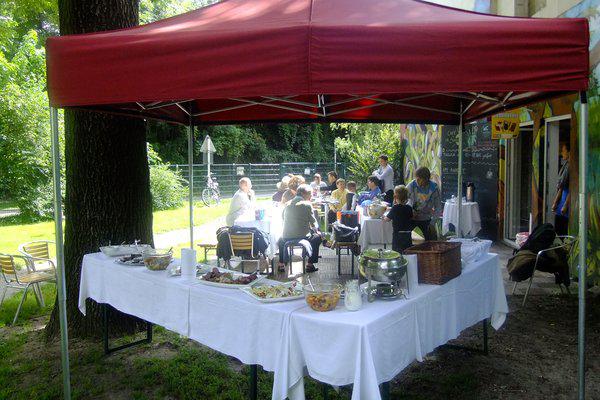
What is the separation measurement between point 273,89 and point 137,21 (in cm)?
296

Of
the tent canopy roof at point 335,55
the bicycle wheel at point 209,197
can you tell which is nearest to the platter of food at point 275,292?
the tent canopy roof at point 335,55

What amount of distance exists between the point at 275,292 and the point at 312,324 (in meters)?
0.44

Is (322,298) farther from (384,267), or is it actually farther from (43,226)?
(43,226)

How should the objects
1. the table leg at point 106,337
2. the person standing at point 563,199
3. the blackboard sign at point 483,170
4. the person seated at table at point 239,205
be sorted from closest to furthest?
the table leg at point 106,337 → the person standing at point 563,199 → the person seated at table at point 239,205 → the blackboard sign at point 483,170

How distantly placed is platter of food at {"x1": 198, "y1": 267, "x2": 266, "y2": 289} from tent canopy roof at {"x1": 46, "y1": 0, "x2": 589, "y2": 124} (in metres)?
1.19

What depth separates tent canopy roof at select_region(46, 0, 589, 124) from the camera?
2.46 metres

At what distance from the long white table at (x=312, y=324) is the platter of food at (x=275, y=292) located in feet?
0.12

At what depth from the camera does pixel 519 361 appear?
421cm

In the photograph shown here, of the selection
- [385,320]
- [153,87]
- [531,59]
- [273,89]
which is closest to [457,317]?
[385,320]

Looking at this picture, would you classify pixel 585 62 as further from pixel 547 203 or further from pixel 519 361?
pixel 547 203

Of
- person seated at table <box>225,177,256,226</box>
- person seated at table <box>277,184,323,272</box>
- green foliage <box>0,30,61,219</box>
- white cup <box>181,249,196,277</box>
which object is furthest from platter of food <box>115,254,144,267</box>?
green foliage <box>0,30,61,219</box>

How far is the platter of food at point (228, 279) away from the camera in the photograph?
3.20 m

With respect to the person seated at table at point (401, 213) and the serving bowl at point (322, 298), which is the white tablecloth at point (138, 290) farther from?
the person seated at table at point (401, 213)

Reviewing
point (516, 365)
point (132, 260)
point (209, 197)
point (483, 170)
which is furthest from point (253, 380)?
point (209, 197)
